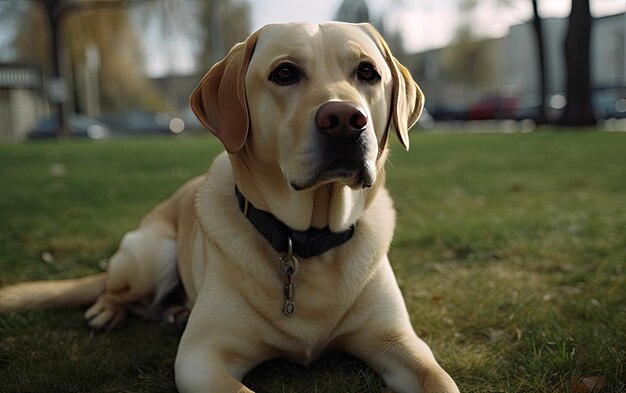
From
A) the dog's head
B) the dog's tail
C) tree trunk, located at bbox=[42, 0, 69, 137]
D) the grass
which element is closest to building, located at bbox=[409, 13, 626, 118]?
tree trunk, located at bbox=[42, 0, 69, 137]

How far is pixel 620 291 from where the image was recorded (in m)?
3.48

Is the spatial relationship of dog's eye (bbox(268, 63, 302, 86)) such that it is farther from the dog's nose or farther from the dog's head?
the dog's nose

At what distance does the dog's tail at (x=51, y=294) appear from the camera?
329 centimetres

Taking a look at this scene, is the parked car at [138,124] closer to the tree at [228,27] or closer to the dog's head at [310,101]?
the tree at [228,27]

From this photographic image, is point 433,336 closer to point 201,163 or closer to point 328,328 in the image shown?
point 328,328

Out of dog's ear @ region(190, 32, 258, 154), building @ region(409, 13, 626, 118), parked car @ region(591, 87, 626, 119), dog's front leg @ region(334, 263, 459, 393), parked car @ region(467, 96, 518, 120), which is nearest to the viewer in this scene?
dog's front leg @ region(334, 263, 459, 393)

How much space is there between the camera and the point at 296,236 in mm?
2539

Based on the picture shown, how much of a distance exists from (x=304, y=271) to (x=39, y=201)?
524cm

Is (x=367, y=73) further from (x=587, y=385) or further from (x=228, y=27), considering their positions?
(x=228, y=27)

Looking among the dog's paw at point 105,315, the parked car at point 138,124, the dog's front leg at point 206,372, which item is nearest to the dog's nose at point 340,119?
the dog's front leg at point 206,372

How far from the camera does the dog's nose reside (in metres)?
Answer: 2.12

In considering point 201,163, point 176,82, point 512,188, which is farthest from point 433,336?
point 176,82

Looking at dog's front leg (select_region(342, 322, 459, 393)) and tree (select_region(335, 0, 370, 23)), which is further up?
dog's front leg (select_region(342, 322, 459, 393))

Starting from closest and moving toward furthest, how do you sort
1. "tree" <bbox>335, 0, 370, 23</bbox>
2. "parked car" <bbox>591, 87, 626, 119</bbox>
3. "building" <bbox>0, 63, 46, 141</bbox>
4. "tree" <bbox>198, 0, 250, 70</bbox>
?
"parked car" <bbox>591, 87, 626, 119</bbox> → "building" <bbox>0, 63, 46, 141</bbox> → "tree" <bbox>335, 0, 370, 23</bbox> → "tree" <bbox>198, 0, 250, 70</bbox>
